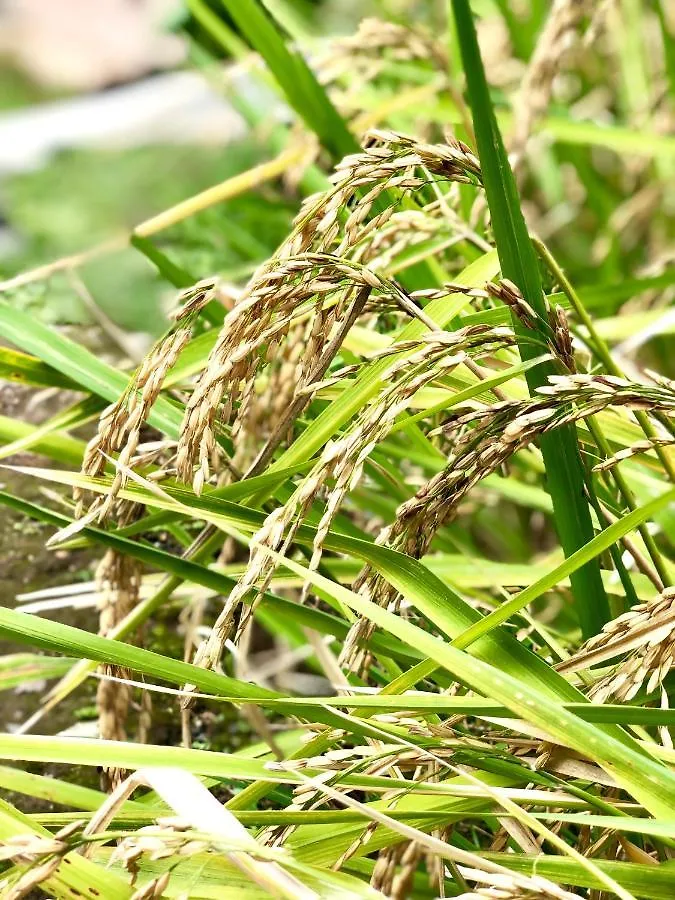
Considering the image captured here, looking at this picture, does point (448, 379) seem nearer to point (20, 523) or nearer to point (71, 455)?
point (71, 455)

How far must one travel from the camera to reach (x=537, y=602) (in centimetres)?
148

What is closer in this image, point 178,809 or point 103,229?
point 178,809

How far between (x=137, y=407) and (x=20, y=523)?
0.61 metres

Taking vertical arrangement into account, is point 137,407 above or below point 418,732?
above

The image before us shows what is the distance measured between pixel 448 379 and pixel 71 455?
46cm

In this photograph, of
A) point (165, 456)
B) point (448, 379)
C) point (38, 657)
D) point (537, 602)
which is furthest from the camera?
point (537, 602)

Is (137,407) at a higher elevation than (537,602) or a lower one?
higher

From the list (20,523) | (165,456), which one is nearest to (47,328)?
(165,456)

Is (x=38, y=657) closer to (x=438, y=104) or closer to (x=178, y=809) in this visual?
(x=178, y=809)

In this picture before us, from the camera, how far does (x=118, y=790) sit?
2.04 ft

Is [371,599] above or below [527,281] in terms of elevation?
below

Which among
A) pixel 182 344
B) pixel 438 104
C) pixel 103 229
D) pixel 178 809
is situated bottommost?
pixel 178 809

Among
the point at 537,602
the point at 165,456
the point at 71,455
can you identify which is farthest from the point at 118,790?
the point at 537,602

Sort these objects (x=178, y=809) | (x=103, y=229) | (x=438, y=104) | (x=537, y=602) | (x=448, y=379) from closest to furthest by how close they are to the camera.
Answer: (x=178, y=809), (x=448, y=379), (x=537, y=602), (x=438, y=104), (x=103, y=229)
